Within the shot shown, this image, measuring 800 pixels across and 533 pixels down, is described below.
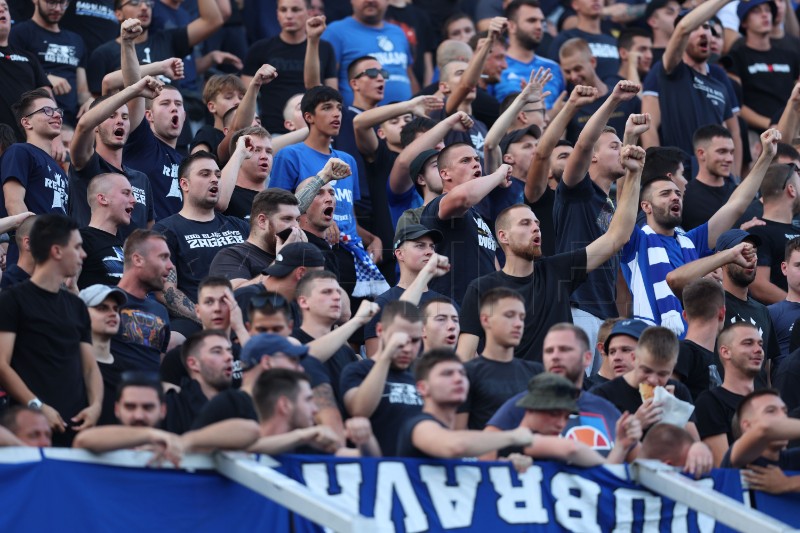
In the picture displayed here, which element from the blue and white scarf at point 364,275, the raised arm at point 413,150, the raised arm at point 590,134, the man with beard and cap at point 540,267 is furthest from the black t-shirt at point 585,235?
the blue and white scarf at point 364,275

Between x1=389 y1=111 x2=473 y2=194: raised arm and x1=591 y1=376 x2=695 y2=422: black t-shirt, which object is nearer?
x1=591 y1=376 x2=695 y2=422: black t-shirt

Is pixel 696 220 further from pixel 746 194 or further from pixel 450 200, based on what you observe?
pixel 450 200

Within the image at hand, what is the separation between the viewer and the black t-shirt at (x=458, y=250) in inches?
455

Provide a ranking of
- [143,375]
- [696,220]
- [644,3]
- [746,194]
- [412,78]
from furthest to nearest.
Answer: [644,3] < [412,78] < [696,220] < [746,194] < [143,375]

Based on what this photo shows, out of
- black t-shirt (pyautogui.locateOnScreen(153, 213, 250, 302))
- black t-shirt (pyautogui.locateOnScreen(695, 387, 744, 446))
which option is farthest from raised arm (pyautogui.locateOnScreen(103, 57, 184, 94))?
black t-shirt (pyautogui.locateOnScreen(695, 387, 744, 446))

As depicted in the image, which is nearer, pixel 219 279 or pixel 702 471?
pixel 702 471

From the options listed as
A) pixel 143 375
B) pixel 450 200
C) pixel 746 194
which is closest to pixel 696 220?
pixel 746 194

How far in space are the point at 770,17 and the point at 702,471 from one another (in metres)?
9.79

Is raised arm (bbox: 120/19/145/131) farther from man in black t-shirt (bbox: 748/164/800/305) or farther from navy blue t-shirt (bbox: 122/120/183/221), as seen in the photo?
man in black t-shirt (bbox: 748/164/800/305)

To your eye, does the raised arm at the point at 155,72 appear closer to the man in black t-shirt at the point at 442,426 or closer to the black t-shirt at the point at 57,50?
the black t-shirt at the point at 57,50

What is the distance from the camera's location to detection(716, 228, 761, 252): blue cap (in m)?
12.1

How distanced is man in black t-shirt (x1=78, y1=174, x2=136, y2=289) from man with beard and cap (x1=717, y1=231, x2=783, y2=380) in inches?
182

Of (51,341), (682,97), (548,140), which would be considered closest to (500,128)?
(548,140)

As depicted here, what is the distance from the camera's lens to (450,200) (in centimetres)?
1134
